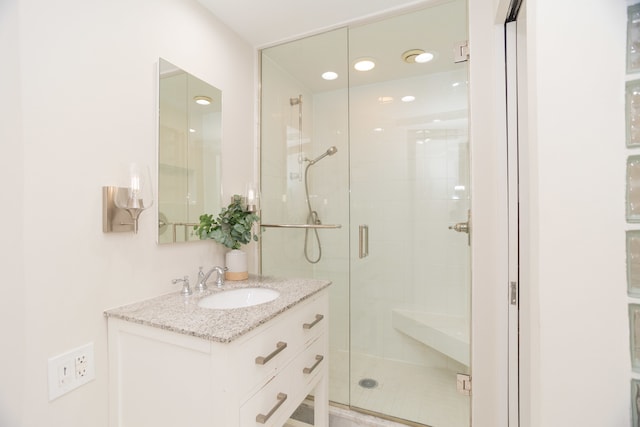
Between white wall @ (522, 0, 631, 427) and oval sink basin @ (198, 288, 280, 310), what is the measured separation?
1.08 meters

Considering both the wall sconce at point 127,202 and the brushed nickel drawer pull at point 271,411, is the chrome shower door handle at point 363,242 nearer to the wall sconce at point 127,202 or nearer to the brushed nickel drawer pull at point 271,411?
the brushed nickel drawer pull at point 271,411

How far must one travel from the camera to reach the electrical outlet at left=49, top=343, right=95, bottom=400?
96 centimetres

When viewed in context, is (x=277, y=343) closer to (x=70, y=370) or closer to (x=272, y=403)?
(x=272, y=403)

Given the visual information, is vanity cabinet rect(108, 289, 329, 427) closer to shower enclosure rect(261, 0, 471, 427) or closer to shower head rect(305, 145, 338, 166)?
shower enclosure rect(261, 0, 471, 427)

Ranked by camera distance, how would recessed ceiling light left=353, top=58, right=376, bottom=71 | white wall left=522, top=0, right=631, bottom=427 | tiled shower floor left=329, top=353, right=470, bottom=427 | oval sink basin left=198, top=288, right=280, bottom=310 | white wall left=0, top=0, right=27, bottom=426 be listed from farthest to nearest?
recessed ceiling light left=353, top=58, right=376, bottom=71, tiled shower floor left=329, top=353, right=470, bottom=427, oval sink basin left=198, top=288, right=280, bottom=310, white wall left=0, top=0, right=27, bottom=426, white wall left=522, top=0, right=631, bottom=427

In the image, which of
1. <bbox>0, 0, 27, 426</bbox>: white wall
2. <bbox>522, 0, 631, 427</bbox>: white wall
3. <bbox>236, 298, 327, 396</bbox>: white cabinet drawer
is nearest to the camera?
<bbox>522, 0, 631, 427</bbox>: white wall

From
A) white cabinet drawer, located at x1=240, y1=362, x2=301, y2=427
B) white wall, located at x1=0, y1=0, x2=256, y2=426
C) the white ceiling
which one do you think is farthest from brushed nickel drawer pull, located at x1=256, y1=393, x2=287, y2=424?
the white ceiling

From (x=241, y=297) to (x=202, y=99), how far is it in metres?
1.04

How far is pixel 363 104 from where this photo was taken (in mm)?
2232

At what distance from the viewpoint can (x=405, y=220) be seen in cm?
227

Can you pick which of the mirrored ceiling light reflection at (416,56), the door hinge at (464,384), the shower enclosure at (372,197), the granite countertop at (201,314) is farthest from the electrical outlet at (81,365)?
the mirrored ceiling light reflection at (416,56)

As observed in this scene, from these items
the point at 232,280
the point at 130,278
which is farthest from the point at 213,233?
the point at 130,278

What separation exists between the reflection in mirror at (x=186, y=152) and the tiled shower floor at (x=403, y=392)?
1351mm

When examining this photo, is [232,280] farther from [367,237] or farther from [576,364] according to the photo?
[576,364]
